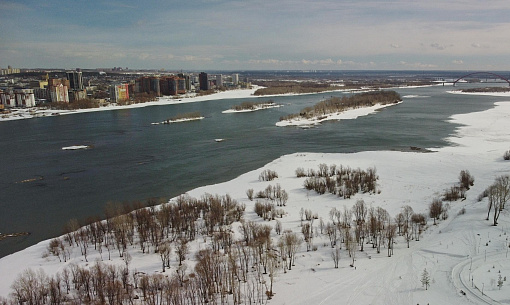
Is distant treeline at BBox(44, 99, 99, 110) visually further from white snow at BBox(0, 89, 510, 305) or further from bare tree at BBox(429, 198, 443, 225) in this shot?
bare tree at BBox(429, 198, 443, 225)

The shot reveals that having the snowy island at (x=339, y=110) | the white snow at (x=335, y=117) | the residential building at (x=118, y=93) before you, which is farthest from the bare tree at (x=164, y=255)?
the residential building at (x=118, y=93)

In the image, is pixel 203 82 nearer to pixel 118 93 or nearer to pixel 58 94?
pixel 118 93

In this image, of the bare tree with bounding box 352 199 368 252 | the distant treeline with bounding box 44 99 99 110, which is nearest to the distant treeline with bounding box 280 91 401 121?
the bare tree with bounding box 352 199 368 252

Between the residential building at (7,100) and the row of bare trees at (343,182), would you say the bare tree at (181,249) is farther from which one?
the residential building at (7,100)

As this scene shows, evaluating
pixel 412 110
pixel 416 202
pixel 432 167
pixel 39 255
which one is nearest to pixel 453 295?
pixel 416 202

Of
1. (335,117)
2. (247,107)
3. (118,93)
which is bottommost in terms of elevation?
(335,117)

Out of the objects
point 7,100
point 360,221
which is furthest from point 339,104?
point 7,100
